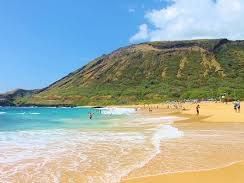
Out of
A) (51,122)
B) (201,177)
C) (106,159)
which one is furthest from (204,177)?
(51,122)

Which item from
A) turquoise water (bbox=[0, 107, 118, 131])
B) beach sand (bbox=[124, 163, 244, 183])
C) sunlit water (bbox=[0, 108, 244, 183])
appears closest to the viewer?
beach sand (bbox=[124, 163, 244, 183])

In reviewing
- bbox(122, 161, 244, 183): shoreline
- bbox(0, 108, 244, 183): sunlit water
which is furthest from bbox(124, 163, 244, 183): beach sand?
bbox(0, 108, 244, 183): sunlit water

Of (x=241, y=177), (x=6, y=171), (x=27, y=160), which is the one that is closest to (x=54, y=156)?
(x=27, y=160)

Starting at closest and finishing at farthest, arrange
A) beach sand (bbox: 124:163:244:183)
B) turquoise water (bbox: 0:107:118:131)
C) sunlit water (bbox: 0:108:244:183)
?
1. beach sand (bbox: 124:163:244:183)
2. sunlit water (bbox: 0:108:244:183)
3. turquoise water (bbox: 0:107:118:131)

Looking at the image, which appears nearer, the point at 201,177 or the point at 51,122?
the point at 201,177

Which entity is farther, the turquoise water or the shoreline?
the turquoise water

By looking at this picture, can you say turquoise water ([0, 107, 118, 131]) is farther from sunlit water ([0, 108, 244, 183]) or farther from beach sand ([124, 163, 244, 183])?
beach sand ([124, 163, 244, 183])

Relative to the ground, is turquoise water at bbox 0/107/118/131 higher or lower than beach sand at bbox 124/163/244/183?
higher

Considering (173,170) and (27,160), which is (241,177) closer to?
(173,170)

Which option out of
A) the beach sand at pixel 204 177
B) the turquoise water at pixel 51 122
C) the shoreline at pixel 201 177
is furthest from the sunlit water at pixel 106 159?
the turquoise water at pixel 51 122

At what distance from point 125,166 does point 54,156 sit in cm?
493

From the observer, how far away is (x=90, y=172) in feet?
52.3

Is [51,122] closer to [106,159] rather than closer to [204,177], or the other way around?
[106,159]

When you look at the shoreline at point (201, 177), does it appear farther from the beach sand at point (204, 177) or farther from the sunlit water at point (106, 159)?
the sunlit water at point (106, 159)
